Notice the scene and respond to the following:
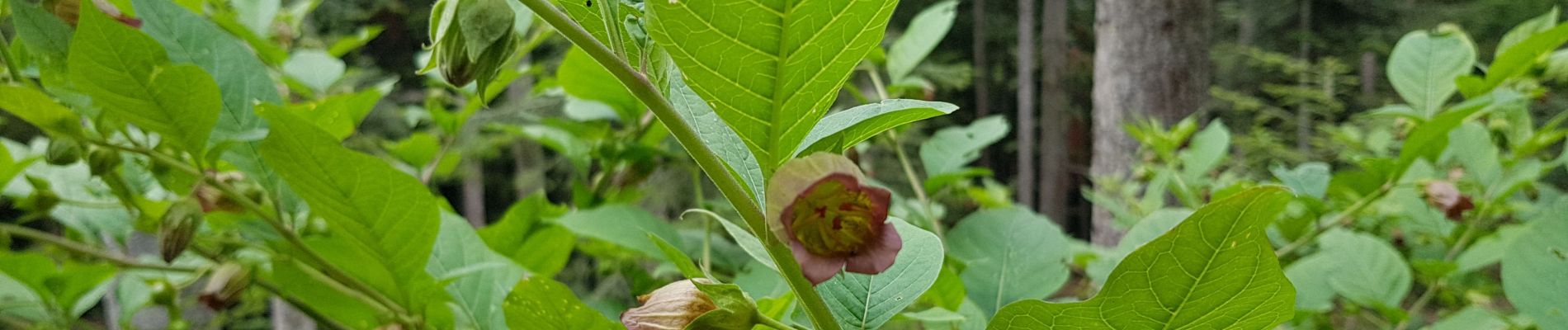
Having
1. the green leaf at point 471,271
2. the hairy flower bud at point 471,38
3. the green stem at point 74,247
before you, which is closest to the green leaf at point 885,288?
the hairy flower bud at point 471,38

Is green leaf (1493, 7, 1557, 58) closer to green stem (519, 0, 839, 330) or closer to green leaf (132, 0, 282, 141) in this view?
green stem (519, 0, 839, 330)

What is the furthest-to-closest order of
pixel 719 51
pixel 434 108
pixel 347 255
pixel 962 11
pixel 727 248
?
1. pixel 962 11
2. pixel 434 108
3. pixel 727 248
4. pixel 347 255
5. pixel 719 51

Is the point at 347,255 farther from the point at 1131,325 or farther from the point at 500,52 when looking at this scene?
the point at 1131,325

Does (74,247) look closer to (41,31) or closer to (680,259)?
(41,31)

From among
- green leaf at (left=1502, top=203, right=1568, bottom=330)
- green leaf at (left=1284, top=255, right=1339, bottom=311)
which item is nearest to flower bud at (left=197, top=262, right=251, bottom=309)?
green leaf at (left=1502, top=203, right=1568, bottom=330)

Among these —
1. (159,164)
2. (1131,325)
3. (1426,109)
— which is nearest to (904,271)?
(1131,325)

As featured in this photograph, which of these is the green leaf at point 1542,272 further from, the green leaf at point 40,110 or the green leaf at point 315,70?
the green leaf at point 315,70
